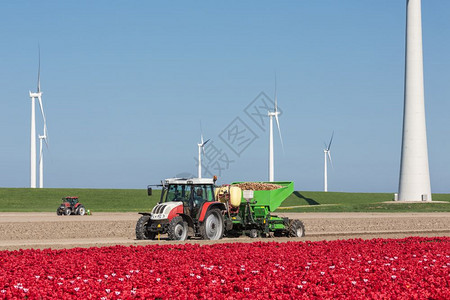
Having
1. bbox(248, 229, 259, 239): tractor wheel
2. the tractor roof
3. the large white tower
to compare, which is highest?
the large white tower

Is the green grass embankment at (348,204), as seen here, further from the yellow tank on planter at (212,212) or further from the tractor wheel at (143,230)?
the tractor wheel at (143,230)

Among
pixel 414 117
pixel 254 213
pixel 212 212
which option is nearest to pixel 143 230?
pixel 212 212

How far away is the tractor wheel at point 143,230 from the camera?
27547mm

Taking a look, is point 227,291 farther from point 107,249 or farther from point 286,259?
point 107,249

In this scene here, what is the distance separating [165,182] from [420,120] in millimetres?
51467

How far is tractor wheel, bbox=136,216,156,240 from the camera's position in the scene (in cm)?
2755

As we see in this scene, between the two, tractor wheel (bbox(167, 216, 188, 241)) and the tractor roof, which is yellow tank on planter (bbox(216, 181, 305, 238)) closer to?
the tractor roof

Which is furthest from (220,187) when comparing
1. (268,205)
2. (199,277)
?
(199,277)

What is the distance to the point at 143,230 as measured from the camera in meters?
27.7

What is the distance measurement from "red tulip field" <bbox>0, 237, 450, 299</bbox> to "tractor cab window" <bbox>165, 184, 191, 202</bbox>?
4.92 m

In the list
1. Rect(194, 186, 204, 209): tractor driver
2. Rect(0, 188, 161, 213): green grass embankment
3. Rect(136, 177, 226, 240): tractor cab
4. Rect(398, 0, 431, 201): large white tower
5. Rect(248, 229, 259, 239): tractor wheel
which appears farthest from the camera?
Rect(0, 188, 161, 213): green grass embankment

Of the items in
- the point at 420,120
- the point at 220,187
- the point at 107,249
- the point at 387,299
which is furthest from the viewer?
the point at 420,120

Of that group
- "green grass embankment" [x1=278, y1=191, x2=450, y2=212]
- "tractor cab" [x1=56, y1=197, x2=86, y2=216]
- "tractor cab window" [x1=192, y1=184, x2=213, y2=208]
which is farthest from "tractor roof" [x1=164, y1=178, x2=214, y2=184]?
"green grass embankment" [x1=278, y1=191, x2=450, y2=212]

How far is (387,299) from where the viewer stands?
12156 millimetres
